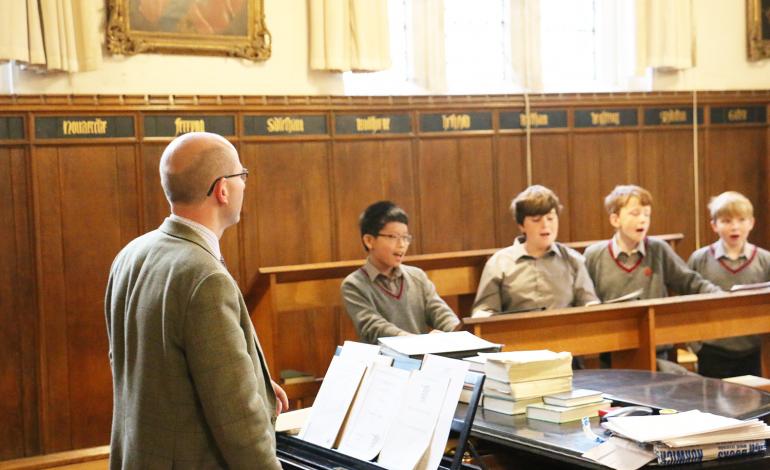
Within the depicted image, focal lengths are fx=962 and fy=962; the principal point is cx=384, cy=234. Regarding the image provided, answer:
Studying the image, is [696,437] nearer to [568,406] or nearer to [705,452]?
[705,452]

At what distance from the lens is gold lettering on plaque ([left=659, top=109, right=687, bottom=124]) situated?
8.37m

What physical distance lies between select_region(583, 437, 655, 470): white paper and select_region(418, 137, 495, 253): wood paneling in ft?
15.9

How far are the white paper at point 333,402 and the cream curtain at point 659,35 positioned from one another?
20.0 ft

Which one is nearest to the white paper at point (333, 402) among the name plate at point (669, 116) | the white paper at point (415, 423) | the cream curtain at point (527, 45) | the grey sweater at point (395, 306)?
the white paper at point (415, 423)

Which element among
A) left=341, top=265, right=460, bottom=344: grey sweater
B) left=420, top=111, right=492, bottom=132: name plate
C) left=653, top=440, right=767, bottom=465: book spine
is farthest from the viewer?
left=420, top=111, right=492, bottom=132: name plate

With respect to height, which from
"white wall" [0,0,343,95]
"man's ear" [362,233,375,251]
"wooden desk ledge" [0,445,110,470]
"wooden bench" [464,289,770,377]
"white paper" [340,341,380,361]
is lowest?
"wooden desk ledge" [0,445,110,470]

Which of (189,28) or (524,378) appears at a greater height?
(189,28)

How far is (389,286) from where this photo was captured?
503cm

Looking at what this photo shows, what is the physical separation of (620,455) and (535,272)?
2.80m

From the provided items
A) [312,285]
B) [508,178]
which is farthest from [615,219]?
[508,178]

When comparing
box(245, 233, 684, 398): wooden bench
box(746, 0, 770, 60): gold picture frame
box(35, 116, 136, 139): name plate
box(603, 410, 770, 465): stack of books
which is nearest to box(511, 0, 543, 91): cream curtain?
box(746, 0, 770, 60): gold picture frame

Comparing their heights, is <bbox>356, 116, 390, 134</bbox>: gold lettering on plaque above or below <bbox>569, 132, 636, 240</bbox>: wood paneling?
above

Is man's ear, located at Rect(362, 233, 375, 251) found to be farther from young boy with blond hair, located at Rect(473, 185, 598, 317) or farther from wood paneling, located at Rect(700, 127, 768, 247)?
wood paneling, located at Rect(700, 127, 768, 247)

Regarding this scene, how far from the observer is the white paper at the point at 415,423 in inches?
99.1
